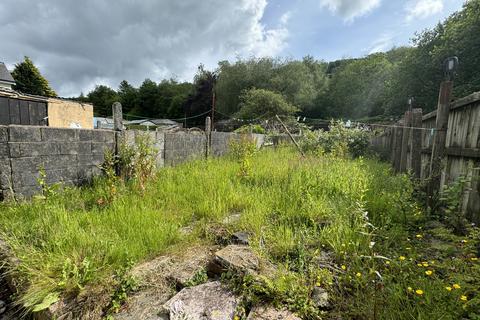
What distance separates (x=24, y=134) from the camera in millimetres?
2895

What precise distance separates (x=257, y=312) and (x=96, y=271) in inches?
49.2

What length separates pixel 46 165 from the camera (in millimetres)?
3133

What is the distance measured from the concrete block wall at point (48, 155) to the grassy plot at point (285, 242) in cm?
35

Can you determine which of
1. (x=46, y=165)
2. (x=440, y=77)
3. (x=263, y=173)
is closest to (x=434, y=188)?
(x=263, y=173)

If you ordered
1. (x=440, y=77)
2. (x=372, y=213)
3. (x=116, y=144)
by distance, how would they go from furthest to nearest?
(x=440, y=77) → (x=116, y=144) → (x=372, y=213)

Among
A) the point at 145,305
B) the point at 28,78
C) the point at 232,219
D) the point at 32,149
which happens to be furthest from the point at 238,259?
the point at 28,78

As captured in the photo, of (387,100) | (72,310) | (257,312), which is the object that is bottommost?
(72,310)

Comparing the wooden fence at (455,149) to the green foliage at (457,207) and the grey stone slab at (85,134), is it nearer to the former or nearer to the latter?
the green foliage at (457,207)

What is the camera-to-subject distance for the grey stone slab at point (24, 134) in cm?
278

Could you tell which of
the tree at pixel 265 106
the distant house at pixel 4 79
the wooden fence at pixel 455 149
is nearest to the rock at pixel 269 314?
the wooden fence at pixel 455 149

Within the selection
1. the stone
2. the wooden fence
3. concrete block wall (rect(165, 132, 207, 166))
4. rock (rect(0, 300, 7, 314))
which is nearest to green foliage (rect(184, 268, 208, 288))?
the stone

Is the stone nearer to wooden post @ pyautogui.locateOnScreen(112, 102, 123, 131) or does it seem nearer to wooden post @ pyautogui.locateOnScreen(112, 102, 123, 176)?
wooden post @ pyautogui.locateOnScreen(112, 102, 123, 176)

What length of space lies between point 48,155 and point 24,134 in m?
0.38

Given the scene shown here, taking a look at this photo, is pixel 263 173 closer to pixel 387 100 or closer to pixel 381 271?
pixel 381 271
